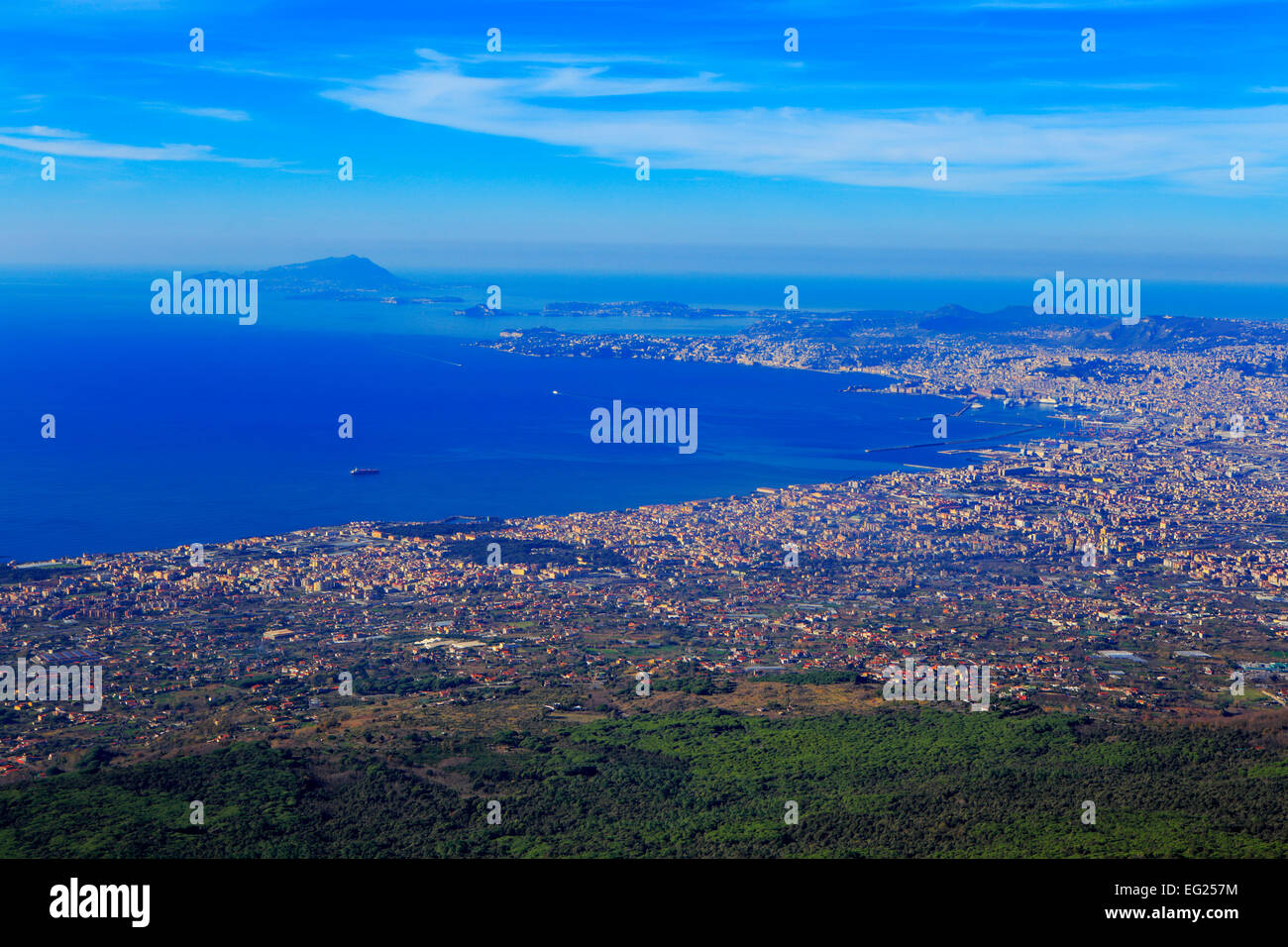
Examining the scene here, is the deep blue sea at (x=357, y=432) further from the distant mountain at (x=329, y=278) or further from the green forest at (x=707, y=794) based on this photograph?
the distant mountain at (x=329, y=278)

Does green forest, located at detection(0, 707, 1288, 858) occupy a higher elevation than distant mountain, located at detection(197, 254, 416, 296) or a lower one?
lower

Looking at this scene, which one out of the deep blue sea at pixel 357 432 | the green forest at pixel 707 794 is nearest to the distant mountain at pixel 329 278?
the deep blue sea at pixel 357 432

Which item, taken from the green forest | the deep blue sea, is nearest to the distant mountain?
the deep blue sea

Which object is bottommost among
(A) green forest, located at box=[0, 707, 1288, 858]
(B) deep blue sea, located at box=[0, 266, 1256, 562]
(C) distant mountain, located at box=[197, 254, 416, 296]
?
(A) green forest, located at box=[0, 707, 1288, 858]

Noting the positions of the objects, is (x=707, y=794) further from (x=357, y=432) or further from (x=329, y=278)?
(x=329, y=278)

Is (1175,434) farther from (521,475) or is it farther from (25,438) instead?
(25,438)

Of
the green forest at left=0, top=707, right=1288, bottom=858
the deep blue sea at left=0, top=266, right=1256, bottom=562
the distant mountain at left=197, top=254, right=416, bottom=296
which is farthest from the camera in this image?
the distant mountain at left=197, top=254, right=416, bottom=296

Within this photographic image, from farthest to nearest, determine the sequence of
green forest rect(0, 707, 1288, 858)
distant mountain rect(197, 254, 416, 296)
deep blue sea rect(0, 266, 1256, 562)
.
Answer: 1. distant mountain rect(197, 254, 416, 296)
2. deep blue sea rect(0, 266, 1256, 562)
3. green forest rect(0, 707, 1288, 858)

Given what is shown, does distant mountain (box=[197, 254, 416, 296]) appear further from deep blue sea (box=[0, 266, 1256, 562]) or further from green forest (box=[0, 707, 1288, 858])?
green forest (box=[0, 707, 1288, 858])
